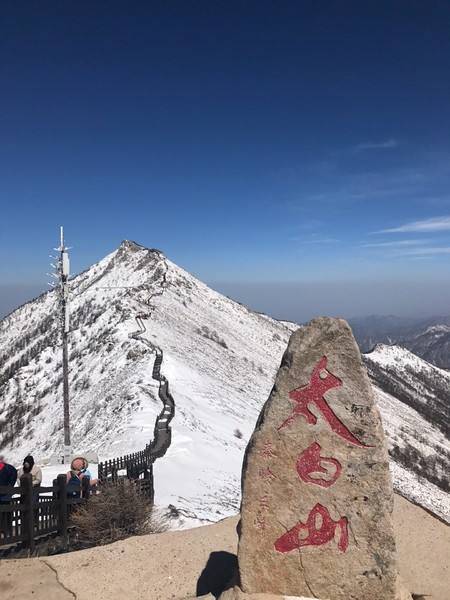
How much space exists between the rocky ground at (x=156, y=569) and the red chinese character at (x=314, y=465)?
2.50 m

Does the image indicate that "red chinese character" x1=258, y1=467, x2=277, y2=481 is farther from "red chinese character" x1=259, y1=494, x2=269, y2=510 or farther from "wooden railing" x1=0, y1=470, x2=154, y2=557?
"wooden railing" x1=0, y1=470, x2=154, y2=557

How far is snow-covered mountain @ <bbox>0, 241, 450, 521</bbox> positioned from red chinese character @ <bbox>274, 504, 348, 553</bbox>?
5.87 meters

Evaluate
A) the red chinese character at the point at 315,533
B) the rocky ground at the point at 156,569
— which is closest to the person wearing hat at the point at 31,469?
the rocky ground at the point at 156,569

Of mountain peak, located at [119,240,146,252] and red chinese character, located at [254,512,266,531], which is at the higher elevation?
mountain peak, located at [119,240,146,252]

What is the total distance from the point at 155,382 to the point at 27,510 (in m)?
20.0

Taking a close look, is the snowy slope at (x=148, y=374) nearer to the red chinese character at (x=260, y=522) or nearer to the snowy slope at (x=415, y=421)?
the red chinese character at (x=260, y=522)

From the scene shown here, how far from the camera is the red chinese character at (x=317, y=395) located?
21.4 feet

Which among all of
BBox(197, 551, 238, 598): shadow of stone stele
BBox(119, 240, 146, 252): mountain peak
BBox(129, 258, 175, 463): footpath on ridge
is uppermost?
BBox(119, 240, 146, 252): mountain peak

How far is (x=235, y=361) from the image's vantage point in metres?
53.1

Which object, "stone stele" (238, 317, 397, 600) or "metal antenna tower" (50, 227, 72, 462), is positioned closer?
"stone stele" (238, 317, 397, 600)

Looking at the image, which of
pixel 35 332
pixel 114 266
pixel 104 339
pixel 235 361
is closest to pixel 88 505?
pixel 104 339

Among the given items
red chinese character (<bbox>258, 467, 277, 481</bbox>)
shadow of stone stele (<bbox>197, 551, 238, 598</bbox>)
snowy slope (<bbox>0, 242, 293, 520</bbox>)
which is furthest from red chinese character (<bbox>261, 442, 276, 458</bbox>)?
snowy slope (<bbox>0, 242, 293, 520</bbox>)

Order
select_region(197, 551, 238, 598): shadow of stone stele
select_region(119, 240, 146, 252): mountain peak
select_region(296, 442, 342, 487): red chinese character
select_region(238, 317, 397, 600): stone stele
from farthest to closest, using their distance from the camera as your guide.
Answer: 1. select_region(119, 240, 146, 252): mountain peak
2. select_region(197, 551, 238, 598): shadow of stone stele
3. select_region(296, 442, 342, 487): red chinese character
4. select_region(238, 317, 397, 600): stone stele

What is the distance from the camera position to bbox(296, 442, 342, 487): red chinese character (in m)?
6.46
